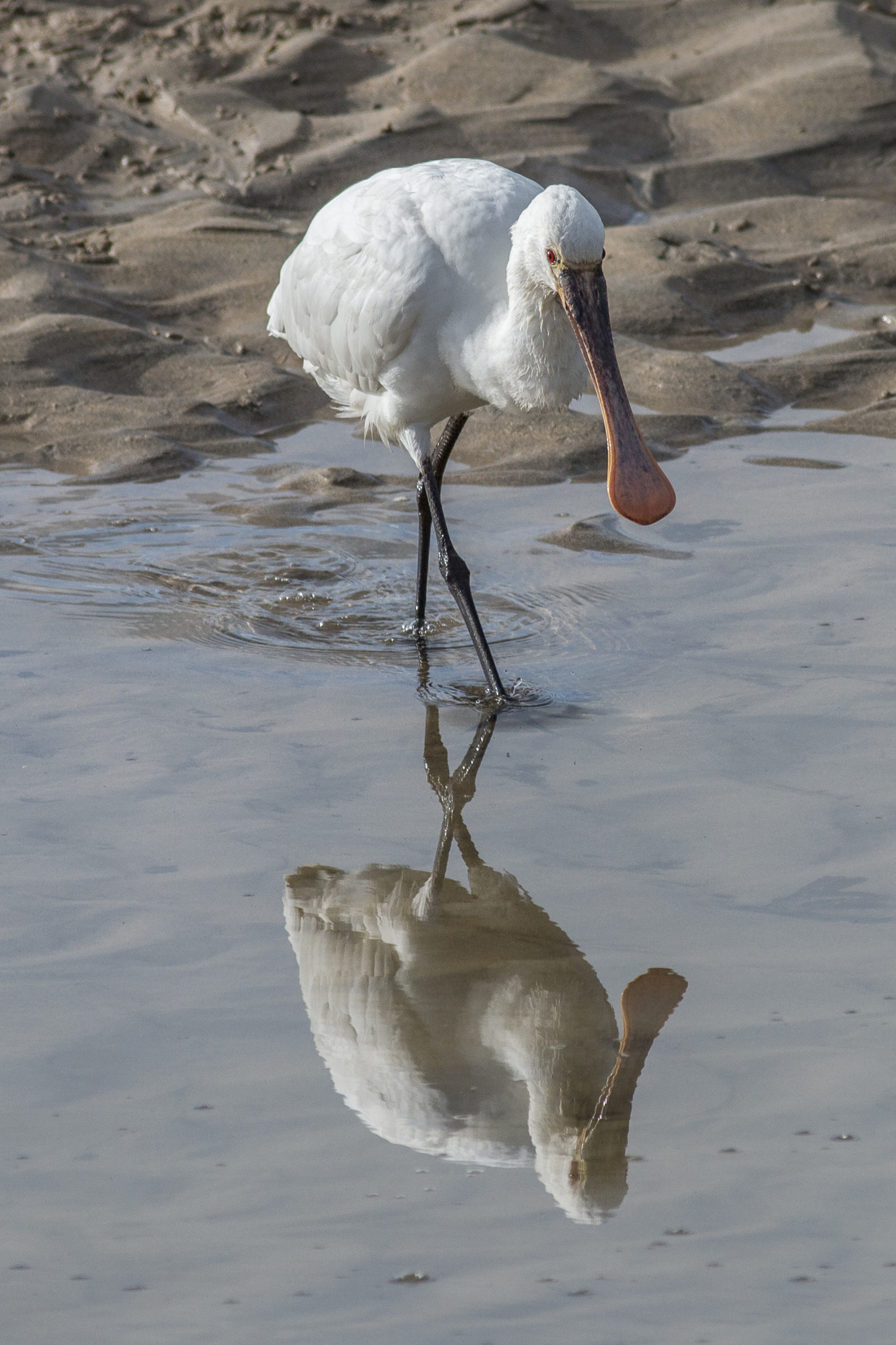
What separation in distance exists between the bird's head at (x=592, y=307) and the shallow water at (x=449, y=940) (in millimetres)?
628

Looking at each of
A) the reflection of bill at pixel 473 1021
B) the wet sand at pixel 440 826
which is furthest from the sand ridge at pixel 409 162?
the reflection of bill at pixel 473 1021

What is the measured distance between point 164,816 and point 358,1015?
3.16 ft

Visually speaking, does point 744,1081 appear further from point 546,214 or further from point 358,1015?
point 546,214

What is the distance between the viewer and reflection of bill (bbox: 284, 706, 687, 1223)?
112 inches

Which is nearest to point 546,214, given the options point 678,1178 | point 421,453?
point 421,453

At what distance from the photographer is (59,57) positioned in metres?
10.6

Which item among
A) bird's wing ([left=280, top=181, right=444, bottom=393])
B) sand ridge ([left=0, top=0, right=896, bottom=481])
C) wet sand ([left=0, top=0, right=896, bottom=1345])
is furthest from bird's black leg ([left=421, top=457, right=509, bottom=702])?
sand ridge ([left=0, top=0, right=896, bottom=481])

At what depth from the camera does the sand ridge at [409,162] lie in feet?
23.4

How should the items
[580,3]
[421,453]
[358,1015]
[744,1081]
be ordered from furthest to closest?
[580,3] < [421,453] < [358,1015] < [744,1081]

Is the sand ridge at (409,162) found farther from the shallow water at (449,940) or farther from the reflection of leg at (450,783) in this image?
the reflection of leg at (450,783)

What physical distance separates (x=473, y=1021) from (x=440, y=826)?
865 mm

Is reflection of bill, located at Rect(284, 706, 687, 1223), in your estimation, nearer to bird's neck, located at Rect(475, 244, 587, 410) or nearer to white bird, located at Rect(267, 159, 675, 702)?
white bird, located at Rect(267, 159, 675, 702)

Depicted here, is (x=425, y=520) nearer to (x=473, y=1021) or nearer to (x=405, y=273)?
(x=405, y=273)

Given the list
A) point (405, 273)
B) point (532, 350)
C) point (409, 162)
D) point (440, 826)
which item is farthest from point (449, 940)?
point (409, 162)
